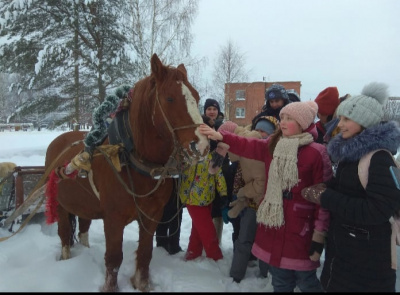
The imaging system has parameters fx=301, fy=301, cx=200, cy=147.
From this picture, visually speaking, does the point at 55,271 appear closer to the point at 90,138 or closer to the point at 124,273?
the point at 124,273

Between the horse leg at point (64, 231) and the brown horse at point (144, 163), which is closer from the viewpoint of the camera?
the brown horse at point (144, 163)

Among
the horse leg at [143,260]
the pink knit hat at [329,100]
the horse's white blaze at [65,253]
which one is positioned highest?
the pink knit hat at [329,100]

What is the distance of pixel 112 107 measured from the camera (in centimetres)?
295

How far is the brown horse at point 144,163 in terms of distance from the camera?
7.22 ft

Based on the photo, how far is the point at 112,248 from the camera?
2691mm

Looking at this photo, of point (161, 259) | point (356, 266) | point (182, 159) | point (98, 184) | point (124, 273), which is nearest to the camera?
point (356, 266)

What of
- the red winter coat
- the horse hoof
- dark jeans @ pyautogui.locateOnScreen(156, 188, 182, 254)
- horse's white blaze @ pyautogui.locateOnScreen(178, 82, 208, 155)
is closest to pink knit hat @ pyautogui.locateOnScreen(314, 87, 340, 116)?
→ the red winter coat

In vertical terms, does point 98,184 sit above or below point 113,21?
below

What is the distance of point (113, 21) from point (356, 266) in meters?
12.5

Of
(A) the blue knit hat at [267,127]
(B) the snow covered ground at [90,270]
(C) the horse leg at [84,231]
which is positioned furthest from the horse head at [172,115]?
(C) the horse leg at [84,231]

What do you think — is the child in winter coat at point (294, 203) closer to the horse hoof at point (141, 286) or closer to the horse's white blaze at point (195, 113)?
the horse's white blaze at point (195, 113)

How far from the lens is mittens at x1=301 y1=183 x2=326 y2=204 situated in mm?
1988

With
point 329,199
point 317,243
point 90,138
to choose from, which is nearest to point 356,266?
point 317,243

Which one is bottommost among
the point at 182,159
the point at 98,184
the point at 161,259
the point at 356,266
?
the point at 161,259
